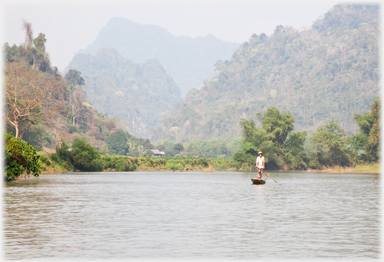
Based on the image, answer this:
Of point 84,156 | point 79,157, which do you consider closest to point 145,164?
point 84,156

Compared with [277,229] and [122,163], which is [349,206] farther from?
[122,163]

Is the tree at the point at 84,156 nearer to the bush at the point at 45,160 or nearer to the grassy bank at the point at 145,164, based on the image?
the grassy bank at the point at 145,164

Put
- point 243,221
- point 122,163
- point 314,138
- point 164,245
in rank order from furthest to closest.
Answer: point 314,138 < point 122,163 < point 243,221 < point 164,245

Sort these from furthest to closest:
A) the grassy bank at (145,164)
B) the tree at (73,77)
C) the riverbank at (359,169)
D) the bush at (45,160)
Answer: the tree at (73,77)
the riverbank at (359,169)
the grassy bank at (145,164)
the bush at (45,160)

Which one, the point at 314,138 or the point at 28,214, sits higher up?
the point at 314,138

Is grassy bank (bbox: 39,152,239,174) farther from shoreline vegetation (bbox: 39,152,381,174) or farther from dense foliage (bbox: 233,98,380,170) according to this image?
dense foliage (bbox: 233,98,380,170)

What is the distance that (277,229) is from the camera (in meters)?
16.7

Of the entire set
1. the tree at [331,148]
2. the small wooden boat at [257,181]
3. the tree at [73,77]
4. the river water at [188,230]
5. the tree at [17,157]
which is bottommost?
the river water at [188,230]

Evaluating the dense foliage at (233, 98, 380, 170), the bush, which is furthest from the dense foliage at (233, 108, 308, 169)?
the bush

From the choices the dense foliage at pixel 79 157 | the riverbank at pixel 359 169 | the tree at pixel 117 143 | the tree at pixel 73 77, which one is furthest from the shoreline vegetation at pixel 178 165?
the tree at pixel 73 77

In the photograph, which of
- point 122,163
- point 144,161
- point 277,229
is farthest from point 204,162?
point 277,229

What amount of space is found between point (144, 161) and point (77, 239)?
82.6 meters

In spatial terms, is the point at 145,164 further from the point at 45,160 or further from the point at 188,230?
the point at 188,230

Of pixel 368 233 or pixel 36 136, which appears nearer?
pixel 368 233
